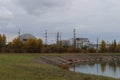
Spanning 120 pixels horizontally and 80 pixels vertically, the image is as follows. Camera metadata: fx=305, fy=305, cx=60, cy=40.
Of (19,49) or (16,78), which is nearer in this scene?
(16,78)

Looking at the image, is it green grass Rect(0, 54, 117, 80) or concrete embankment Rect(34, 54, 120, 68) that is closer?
green grass Rect(0, 54, 117, 80)

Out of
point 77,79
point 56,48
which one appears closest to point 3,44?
point 56,48

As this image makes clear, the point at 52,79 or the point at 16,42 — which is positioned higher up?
the point at 16,42

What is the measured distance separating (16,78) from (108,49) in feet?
472

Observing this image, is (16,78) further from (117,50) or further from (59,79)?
(117,50)

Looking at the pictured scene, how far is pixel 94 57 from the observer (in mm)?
116875

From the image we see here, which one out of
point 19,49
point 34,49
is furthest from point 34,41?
point 19,49

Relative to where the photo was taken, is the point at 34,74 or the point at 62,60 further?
the point at 62,60

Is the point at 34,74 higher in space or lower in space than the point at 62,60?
lower

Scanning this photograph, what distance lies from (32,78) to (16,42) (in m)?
91.8

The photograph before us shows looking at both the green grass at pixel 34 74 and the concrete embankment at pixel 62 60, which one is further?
the concrete embankment at pixel 62 60

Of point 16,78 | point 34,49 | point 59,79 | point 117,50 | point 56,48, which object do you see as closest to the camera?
point 16,78

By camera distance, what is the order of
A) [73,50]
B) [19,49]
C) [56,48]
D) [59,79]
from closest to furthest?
[59,79], [19,49], [56,48], [73,50]

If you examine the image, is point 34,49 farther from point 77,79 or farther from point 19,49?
point 77,79
